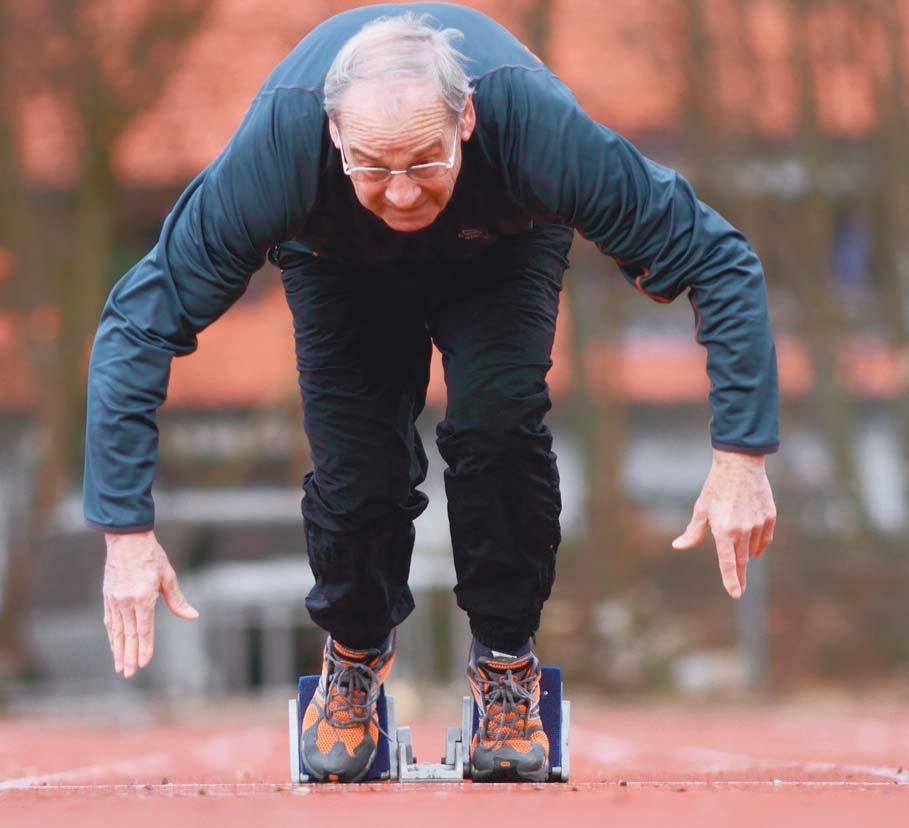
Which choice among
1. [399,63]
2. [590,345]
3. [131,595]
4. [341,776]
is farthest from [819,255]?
[131,595]

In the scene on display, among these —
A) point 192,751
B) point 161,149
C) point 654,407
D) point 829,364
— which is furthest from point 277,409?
point 192,751

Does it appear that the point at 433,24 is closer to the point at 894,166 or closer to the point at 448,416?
the point at 448,416

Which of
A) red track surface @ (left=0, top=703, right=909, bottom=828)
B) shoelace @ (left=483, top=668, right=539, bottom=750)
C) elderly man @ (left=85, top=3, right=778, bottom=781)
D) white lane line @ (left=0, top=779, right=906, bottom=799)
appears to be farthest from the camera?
shoelace @ (left=483, top=668, right=539, bottom=750)

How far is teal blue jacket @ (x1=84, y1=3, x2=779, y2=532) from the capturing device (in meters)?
2.65

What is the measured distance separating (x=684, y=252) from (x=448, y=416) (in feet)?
2.07

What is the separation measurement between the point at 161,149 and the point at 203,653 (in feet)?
13.1

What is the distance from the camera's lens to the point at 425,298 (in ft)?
10.2

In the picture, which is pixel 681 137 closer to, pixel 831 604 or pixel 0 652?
pixel 831 604

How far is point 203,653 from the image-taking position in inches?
423

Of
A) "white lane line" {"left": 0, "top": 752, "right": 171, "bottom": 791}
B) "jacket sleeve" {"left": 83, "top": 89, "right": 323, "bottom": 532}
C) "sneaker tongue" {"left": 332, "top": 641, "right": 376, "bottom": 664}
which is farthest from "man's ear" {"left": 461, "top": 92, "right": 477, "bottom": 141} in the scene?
"white lane line" {"left": 0, "top": 752, "right": 171, "bottom": 791}

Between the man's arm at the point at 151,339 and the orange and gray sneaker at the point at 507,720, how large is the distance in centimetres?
79

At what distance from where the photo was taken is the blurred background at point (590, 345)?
444 inches

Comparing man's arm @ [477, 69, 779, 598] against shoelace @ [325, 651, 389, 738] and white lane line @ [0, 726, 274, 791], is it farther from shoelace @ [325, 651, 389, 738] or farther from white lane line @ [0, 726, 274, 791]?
white lane line @ [0, 726, 274, 791]

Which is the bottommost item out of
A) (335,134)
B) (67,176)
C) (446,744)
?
(446,744)
